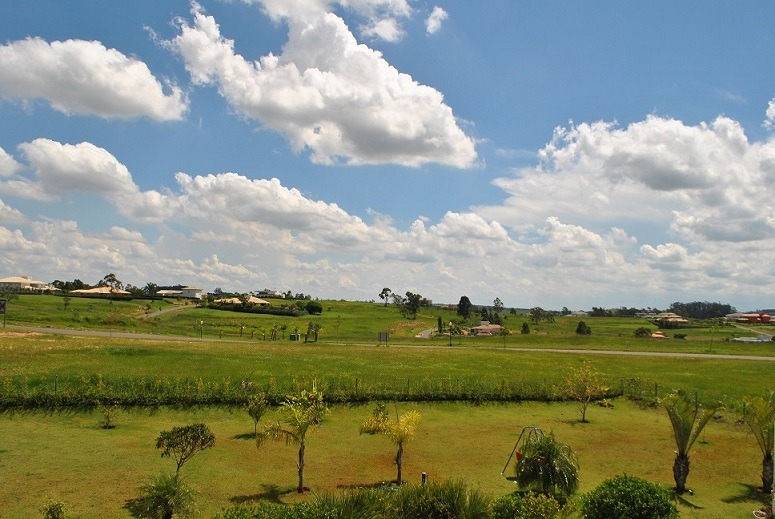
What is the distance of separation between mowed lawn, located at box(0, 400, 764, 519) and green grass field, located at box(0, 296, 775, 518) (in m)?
0.09

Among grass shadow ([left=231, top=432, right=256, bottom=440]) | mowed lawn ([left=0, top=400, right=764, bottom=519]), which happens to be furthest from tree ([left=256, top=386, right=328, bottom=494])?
grass shadow ([left=231, top=432, right=256, bottom=440])

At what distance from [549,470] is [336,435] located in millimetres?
12693

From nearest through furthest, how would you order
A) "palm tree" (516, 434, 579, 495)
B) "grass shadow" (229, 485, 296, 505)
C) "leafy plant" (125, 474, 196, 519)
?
"leafy plant" (125, 474, 196, 519), "grass shadow" (229, 485, 296, 505), "palm tree" (516, 434, 579, 495)

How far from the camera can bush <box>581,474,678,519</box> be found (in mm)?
13328

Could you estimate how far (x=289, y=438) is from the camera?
20.5m

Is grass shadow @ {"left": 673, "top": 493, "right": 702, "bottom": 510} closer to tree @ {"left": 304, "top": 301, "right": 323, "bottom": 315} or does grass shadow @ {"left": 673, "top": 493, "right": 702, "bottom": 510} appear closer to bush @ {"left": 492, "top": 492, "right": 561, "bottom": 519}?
bush @ {"left": 492, "top": 492, "right": 561, "bottom": 519}

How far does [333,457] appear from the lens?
23984 mm

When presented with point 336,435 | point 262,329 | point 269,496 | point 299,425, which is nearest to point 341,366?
point 336,435

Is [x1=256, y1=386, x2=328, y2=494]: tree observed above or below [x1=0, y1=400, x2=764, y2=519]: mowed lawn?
above

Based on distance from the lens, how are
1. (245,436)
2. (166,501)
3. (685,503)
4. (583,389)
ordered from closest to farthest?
(166,501) → (685,503) → (245,436) → (583,389)

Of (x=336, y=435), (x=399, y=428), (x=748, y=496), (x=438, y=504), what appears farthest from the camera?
(x=336, y=435)

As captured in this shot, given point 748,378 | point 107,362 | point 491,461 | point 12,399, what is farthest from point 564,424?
point 107,362

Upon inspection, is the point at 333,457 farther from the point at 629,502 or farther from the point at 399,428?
the point at 629,502

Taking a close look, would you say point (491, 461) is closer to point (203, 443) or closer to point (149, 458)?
point (203, 443)
